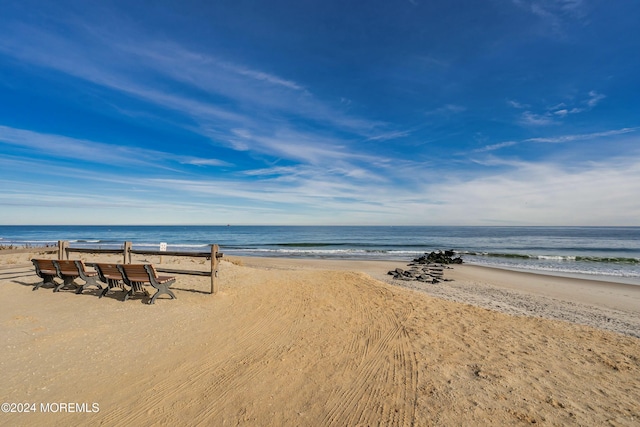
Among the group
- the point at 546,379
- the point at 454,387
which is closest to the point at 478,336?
the point at 546,379

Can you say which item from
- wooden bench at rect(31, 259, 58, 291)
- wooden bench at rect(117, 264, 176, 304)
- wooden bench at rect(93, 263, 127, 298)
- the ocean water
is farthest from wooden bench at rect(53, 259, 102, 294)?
the ocean water

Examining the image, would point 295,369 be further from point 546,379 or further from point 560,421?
point 546,379

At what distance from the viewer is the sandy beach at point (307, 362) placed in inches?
133

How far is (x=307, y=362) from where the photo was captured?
4562 mm

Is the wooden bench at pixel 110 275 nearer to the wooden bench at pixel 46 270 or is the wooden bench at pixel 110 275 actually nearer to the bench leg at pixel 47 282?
the wooden bench at pixel 46 270

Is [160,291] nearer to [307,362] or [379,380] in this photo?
[307,362]

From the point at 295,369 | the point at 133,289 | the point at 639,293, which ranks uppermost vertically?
the point at 133,289

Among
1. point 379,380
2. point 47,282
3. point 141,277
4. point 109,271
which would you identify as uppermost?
point 109,271

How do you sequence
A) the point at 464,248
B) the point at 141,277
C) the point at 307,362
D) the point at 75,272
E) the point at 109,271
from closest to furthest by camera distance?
1. the point at 307,362
2. the point at 141,277
3. the point at 109,271
4. the point at 75,272
5. the point at 464,248

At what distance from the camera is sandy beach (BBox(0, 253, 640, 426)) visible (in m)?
3.39

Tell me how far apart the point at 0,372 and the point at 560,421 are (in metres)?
6.71

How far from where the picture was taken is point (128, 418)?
3211mm

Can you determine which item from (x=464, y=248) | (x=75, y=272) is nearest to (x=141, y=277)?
(x=75, y=272)

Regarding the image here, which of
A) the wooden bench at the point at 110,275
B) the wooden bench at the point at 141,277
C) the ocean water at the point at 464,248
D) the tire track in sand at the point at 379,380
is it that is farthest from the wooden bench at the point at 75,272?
the ocean water at the point at 464,248
